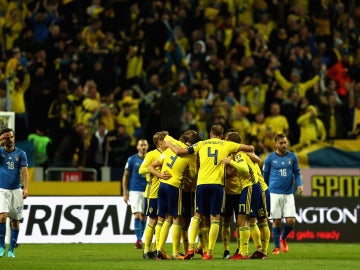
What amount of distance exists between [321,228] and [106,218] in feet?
17.0

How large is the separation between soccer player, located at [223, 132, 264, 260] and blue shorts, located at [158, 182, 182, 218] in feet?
3.71

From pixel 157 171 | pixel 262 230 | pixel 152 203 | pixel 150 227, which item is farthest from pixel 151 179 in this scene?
pixel 262 230

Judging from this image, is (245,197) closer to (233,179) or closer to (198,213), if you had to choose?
(233,179)

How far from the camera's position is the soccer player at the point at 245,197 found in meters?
21.2

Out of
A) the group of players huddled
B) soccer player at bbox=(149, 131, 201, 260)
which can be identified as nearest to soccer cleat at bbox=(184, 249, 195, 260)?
the group of players huddled

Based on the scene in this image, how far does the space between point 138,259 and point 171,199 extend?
4.87 feet

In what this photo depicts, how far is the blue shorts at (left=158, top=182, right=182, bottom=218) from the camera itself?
21.0m

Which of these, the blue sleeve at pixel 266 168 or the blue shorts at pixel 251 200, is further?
the blue sleeve at pixel 266 168

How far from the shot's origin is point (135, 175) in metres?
26.5

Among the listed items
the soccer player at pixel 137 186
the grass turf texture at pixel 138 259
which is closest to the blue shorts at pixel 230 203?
the grass turf texture at pixel 138 259

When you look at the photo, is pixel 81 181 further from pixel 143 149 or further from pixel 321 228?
pixel 321 228

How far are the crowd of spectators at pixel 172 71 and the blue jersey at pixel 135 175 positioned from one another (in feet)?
12.1

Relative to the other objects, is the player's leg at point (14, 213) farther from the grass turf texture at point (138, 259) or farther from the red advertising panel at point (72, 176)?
the red advertising panel at point (72, 176)

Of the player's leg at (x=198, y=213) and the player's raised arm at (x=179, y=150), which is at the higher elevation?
the player's raised arm at (x=179, y=150)
